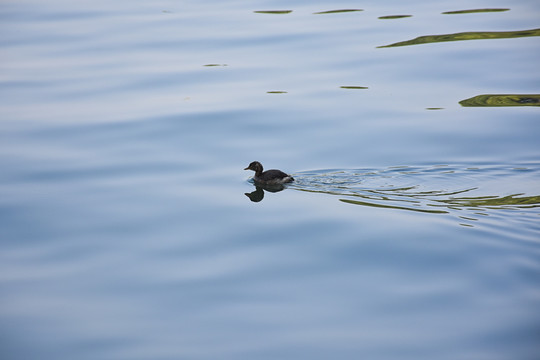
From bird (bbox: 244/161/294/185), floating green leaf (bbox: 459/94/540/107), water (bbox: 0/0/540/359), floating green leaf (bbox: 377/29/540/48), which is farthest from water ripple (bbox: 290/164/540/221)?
floating green leaf (bbox: 377/29/540/48)

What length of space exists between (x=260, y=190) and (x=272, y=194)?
183 millimetres

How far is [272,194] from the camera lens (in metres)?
10.7

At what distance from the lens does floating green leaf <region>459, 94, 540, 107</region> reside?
1340cm

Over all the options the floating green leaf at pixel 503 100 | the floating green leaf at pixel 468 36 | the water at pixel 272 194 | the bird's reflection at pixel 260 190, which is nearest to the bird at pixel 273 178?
the bird's reflection at pixel 260 190

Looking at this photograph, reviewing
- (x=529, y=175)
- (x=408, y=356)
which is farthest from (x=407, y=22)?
(x=408, y=356)

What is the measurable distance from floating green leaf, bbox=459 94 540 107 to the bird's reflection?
181 inches

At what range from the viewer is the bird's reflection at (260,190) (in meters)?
10.5

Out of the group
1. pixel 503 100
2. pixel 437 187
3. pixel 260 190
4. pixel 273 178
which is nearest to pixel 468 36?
pixel 503 100

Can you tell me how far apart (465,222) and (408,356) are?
298 cm

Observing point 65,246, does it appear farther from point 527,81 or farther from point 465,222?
point 527,81

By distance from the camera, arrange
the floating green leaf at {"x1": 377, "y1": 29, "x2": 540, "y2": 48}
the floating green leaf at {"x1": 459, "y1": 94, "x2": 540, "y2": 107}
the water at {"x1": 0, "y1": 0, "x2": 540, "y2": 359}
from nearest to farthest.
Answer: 1. the water at {"x1": 0, "y1": 0, "x2": 540, "y2": 359}
2. the floating green leaf at {"x1": 459, "y1": 94, "x2": 540, "y2": 107}
3. the floating green leaf at {"x1": 377, "y1": 29, "x2": 540, "y2": 48}

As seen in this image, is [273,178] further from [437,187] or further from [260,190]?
[437,187]

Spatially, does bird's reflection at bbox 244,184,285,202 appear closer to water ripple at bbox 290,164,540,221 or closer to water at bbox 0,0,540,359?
water at bbox 0,0,540,359

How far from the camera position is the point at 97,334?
7.02m
